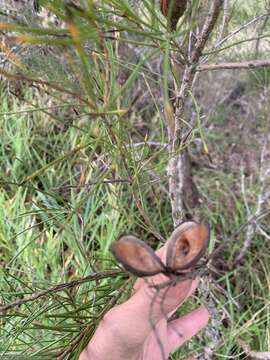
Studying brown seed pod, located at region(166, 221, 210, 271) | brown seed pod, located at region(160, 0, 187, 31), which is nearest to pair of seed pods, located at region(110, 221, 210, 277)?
brown seed pod, located at region(166, 221, 210, 271)

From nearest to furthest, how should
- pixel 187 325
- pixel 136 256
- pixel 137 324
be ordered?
pixel 136 256 < pixel 137 324 < pixel 187 325

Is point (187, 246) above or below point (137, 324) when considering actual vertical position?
above

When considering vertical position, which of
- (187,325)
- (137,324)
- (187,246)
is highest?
(187,246)

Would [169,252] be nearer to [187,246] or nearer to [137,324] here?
[187,246]

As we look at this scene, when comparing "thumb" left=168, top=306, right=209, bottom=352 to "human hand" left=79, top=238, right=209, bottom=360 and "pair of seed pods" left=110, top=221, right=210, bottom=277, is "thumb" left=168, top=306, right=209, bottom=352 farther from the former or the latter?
"pair of seed pods" left=110, top=221, right=210, bottom=277

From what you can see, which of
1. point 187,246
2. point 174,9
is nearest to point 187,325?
point 187,246

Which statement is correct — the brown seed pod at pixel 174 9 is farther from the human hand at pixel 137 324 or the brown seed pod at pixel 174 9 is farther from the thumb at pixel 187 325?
the thumb at pixel 187 325

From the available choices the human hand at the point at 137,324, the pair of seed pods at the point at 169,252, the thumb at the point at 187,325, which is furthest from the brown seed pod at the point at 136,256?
the thumb at the point at 187,325
